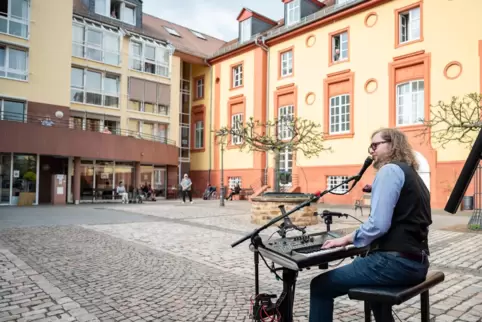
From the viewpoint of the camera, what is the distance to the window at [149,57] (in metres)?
29.1

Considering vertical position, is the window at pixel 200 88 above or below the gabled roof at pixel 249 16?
below

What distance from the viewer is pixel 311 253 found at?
9.21 ft

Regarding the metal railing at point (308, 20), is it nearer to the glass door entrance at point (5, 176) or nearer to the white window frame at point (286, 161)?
the white window frame at point (286, 161)

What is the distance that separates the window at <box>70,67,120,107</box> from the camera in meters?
26.0

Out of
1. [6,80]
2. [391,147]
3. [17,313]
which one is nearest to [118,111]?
[6,80]

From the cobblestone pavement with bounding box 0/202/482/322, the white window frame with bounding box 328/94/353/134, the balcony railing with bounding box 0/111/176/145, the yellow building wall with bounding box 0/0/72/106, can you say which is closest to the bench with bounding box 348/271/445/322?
the cobblestone pavement with bounding box 0/202/482/322

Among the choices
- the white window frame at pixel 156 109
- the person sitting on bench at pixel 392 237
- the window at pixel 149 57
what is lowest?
the person sitting on bench at pixel 392 237

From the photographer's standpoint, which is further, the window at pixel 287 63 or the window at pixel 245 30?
the window at pixel 245 30

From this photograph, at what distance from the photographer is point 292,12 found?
87.2 ft

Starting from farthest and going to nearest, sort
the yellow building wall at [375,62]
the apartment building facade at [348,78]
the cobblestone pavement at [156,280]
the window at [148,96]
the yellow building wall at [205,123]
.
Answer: the yellow building wall at [205,123] < the window at [148,96] < the apartment building facade at [348,78] < the yellow building wall at [375,62] < the cobblestone pavement at [156,280]

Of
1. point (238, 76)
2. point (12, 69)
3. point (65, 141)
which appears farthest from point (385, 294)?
point (238, 76)

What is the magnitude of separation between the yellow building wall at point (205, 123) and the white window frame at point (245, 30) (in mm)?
4260

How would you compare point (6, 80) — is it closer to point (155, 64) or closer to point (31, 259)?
point (155, 64)

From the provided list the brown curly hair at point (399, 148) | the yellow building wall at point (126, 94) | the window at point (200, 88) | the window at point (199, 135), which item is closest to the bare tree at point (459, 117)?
the brown curly hair at point (399, 148)
